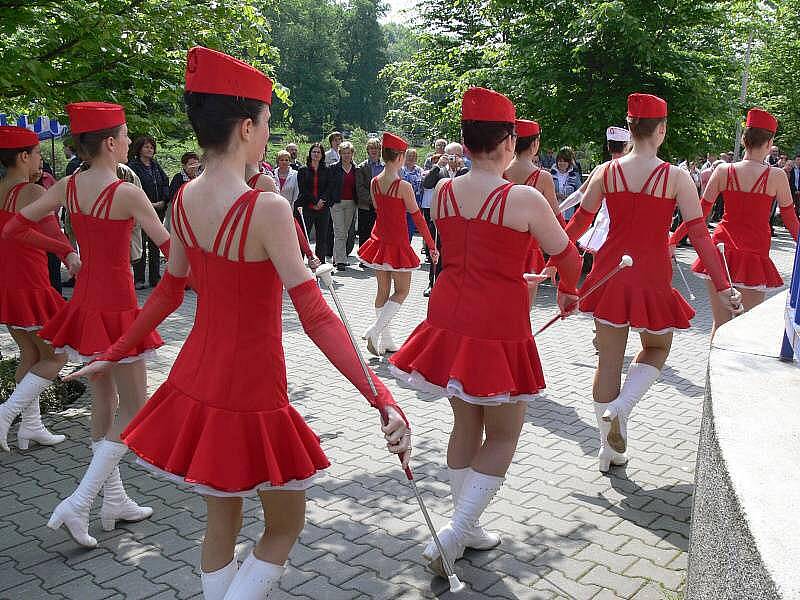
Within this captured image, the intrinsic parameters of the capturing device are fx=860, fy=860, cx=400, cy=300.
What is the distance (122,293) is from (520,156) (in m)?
3.41

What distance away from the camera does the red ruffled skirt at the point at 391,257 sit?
875cm

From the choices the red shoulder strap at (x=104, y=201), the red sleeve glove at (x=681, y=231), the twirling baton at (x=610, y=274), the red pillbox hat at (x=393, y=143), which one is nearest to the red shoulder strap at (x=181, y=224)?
the red shoulder strap at (x=104, y=201)

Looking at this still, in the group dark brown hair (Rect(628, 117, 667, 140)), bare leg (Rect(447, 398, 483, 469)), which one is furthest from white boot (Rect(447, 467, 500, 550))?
dark brown hair (Rect(628, 117, 667, 140))

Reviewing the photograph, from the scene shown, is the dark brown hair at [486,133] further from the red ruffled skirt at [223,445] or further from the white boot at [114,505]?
the white boot at [114,505]

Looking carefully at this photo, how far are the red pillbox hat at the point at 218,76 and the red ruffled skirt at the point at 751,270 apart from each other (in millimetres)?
5034

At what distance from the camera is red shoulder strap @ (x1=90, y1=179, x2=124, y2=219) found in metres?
4.49

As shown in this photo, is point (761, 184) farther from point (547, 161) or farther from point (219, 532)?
point (547, 161)

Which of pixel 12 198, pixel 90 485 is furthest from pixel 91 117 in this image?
pixel 90 485

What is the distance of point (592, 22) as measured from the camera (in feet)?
46.7

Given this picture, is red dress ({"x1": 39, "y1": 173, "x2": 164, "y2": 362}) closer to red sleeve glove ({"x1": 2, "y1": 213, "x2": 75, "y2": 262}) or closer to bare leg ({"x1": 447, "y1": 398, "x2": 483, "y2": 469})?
red sleeve glove ({"x1": 2, "y1": 213, "x2": 75, "y2": 262})

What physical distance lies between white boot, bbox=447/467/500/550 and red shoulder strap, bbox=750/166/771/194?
384 cm

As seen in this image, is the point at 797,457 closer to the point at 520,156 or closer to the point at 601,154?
the point at 520,156

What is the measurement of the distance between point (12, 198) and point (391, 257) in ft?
12.8

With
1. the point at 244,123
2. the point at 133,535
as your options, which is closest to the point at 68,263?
the point at 133,535
